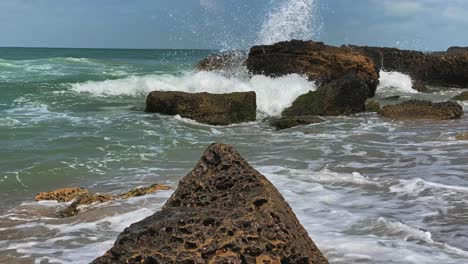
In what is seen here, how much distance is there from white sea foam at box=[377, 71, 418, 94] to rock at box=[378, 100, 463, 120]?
24.9 feet

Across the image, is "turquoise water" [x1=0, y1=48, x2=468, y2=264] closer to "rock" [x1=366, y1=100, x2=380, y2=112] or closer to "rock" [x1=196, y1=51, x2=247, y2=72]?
"rock" [x1=366, y1=100, x2=380, y2=112]

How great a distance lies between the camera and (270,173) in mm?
5723

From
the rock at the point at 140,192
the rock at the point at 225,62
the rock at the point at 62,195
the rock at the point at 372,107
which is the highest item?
the rock at the point at 225,62

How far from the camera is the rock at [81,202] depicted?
4.42 metres

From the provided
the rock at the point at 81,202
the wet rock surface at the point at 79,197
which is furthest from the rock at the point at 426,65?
the rock at the point at 81,202

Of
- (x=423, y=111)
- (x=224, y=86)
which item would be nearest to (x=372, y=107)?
(x=423, y=111)

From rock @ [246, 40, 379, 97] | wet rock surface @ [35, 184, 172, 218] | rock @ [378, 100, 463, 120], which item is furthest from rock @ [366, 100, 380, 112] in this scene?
wet rock surface @ [35, 184, 172, 218]

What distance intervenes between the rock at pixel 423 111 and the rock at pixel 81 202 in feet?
23.9

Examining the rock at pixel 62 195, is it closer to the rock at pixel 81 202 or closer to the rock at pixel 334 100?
the rock at pixel 81 202

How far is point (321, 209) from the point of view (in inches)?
167

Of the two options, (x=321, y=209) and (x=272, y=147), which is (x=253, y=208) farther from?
(x=272, y=147)

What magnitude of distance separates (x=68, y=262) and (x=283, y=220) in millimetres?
1464

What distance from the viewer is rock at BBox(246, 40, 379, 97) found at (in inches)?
596

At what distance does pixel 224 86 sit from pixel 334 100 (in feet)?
15.4
